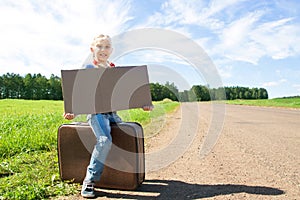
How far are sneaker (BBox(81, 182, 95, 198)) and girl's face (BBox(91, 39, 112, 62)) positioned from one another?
57.6 inches

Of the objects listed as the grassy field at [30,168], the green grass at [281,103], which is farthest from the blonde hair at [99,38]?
the green grass at [281,103]

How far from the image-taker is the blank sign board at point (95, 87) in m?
3.83

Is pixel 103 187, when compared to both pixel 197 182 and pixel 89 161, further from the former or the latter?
pixel 197 182

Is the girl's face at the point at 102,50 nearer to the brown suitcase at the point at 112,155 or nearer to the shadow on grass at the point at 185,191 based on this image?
the brown suitcase at the point at 112,155

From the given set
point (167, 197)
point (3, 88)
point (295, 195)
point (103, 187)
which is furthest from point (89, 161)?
point (3, 88)

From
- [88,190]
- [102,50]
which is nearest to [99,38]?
[102,50]

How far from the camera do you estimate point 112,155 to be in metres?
3.92

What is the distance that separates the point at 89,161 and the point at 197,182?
1.41m

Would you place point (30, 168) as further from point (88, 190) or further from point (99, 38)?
point (99, 38)

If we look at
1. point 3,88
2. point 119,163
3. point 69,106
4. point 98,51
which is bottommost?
point 119,163

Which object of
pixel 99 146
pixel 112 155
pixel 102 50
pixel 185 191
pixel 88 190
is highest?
pixel 102 50

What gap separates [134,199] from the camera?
11.8 feet

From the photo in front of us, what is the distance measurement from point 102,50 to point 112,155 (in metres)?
1.25

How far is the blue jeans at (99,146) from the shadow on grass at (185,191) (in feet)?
0.82
